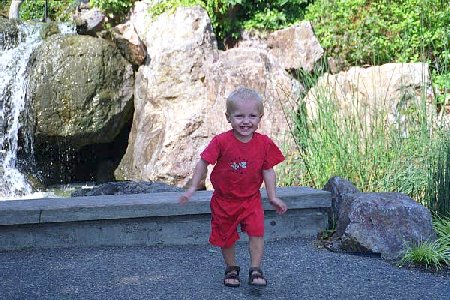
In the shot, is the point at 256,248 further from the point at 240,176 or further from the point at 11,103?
the point at 11,103

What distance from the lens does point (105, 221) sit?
14.3ft

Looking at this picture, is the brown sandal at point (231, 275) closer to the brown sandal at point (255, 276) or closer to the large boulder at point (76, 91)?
the brown sandal at point (255, 276)

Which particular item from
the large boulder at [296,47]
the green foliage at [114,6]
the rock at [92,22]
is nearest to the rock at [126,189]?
the large boulder at [296,47]

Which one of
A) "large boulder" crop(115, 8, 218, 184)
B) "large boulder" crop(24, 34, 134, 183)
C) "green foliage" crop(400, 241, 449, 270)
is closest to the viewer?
"green foliage" crop(400, 241, 449, 270)

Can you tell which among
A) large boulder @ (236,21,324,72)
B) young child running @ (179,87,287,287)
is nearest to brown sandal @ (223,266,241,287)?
young child running @ (179,87,287,287)

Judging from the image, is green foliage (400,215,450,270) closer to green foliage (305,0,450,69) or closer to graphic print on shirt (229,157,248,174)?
graphic print on shirt (229,157,248,174)

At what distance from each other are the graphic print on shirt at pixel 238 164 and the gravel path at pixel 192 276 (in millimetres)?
658

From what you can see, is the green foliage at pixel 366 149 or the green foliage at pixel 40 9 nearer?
the green foliage at pixel 366 149

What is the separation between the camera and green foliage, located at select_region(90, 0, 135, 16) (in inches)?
393

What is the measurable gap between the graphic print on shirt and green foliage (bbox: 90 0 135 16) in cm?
713

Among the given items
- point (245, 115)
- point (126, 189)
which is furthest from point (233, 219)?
point (126, 189)

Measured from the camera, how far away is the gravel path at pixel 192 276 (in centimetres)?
342

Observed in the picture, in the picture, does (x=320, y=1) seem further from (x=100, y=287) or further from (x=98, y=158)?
(x=100, y=287)

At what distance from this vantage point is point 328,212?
4859 mm
